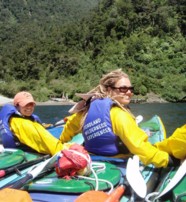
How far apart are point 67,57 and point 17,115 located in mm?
67814

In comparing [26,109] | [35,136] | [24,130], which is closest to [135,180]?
[35,136]

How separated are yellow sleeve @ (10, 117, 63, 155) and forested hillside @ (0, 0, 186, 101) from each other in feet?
182

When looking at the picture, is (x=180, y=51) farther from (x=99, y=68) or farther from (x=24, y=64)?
(x=24, y=64)

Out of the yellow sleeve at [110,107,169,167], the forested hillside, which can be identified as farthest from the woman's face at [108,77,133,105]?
the forested hillside

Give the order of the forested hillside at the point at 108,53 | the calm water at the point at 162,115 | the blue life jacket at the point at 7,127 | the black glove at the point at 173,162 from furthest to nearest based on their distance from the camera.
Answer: the forested hillside at the point at 108,53 → the calm water at the point at 162,115 → the blue life jacket at the point at 7,127 → the black glove at the point at 173,162

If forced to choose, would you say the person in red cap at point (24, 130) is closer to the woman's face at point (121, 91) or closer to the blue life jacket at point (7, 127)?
the blue life jacket at point (7, 127)

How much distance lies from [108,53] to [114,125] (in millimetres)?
69211

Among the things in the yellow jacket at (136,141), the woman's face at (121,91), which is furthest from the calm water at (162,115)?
the yellow jacket at (136,141)

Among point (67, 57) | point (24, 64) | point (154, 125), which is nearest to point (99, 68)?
point (67, 57)

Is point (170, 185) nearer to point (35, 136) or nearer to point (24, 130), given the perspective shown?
point (35, 136)

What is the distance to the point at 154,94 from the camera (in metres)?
57.6

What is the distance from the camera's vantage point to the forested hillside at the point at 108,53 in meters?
64.5

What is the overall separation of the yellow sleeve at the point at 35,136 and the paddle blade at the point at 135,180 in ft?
2.85

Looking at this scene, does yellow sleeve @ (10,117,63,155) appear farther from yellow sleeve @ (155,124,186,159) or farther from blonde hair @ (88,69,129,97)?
yellow sleeve @ (155,124,186,159)
